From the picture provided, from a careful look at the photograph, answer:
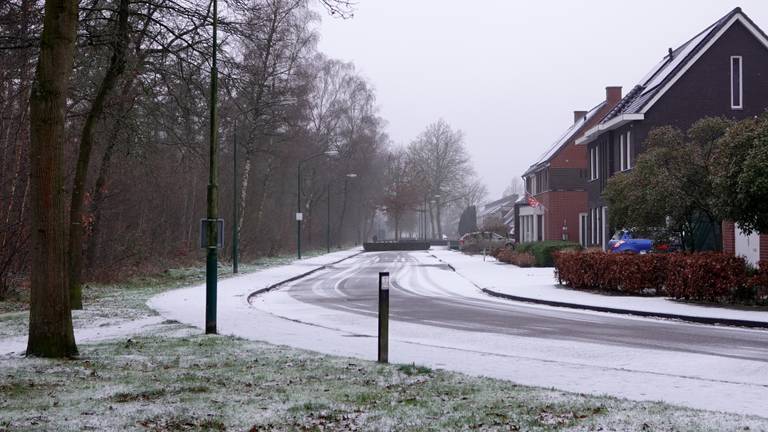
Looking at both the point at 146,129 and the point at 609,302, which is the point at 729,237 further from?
the point at 146,129

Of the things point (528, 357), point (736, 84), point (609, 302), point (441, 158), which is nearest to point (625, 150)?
point (736, 84)

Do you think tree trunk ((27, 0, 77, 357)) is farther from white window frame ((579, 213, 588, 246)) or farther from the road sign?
white window frame ((579, 213, 588, 246))

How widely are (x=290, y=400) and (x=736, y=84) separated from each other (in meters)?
35.2

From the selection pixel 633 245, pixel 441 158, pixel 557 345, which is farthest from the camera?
pixel 441 158

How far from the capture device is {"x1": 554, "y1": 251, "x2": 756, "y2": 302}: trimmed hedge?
18375 millimetres

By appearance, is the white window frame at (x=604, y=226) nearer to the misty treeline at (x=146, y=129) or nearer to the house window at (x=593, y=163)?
the house window at (x=593, y=163)

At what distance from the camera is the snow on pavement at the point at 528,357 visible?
8495 millimetres

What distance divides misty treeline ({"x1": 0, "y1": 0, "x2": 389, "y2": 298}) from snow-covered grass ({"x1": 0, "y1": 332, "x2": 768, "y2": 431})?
2467mm

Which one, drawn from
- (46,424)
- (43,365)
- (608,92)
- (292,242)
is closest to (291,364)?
(43,365)

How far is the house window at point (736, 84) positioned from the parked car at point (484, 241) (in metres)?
26.5

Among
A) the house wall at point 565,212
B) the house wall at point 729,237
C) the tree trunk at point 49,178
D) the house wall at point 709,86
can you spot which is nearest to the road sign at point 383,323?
the tree trunk at point 49,178

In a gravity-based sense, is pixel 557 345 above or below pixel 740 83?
below

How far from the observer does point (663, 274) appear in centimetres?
2138

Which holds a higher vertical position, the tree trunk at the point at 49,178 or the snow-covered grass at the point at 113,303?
the tree trunk at the point at 49,178
